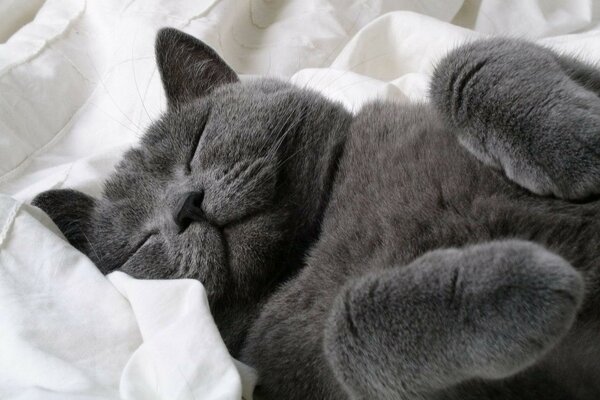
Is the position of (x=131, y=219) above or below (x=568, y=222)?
below

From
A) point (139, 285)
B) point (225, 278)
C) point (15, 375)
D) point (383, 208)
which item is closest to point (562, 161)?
point (383, 208)

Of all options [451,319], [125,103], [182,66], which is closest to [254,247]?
[451,319]

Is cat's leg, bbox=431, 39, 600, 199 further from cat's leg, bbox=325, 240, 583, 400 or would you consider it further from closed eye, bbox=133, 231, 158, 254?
closed eye, bbox=133, 231, 158, 254

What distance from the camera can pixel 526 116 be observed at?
831 mm

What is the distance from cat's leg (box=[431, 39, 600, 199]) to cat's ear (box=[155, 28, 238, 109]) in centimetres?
55

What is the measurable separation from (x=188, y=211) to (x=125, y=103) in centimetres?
72

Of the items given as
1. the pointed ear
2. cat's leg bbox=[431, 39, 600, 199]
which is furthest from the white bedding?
cat's leg bbox=[431, 39, 600, 199]

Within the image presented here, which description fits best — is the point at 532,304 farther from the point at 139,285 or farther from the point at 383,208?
the point at 139,285

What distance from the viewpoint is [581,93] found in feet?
2.81

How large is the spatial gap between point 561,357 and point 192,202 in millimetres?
574

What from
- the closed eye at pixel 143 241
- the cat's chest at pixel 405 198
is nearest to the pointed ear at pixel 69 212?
the closed eye at pixel 143 241

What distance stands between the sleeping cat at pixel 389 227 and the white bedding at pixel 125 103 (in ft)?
0.31

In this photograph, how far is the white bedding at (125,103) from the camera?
0.81m

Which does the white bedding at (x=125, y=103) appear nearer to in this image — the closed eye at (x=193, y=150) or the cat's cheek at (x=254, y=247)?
the cat's cheek at (x=254, y=247)
